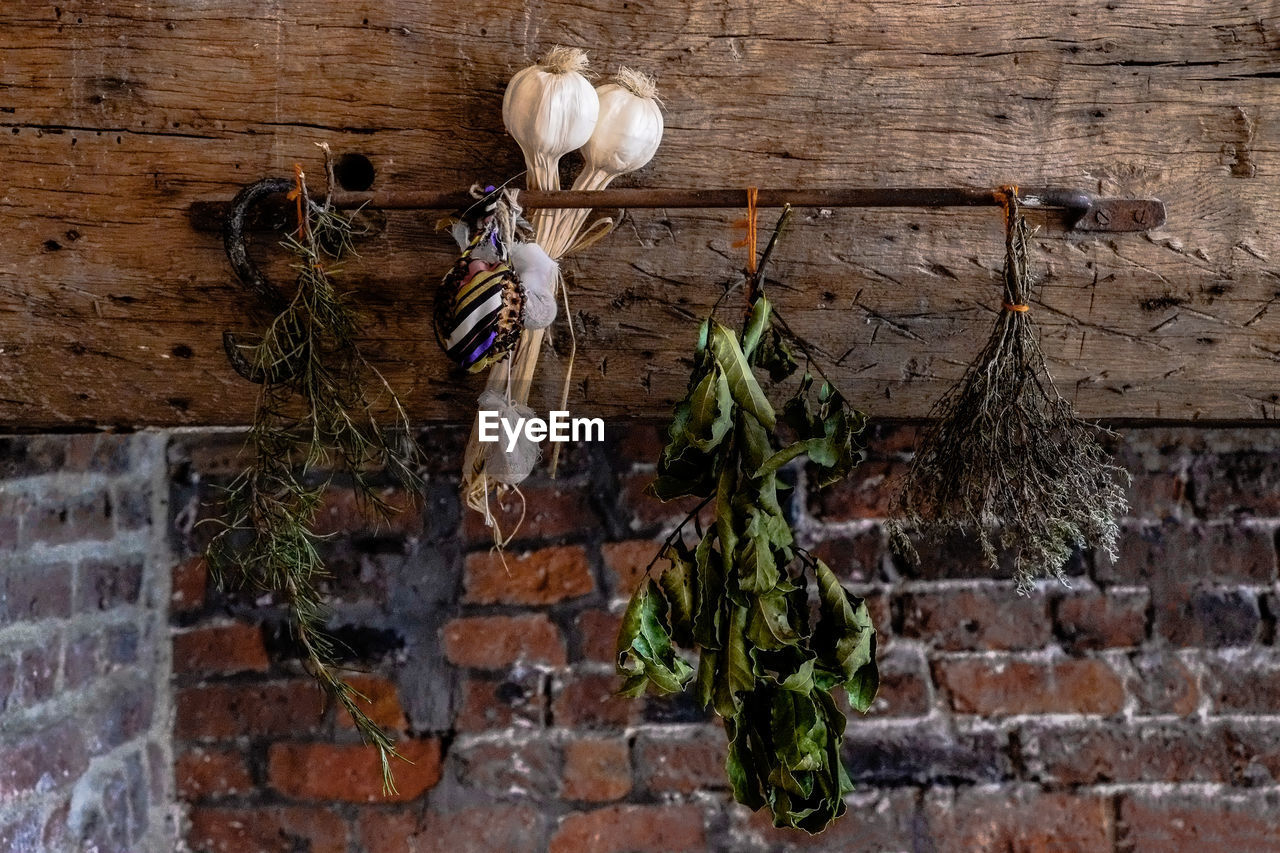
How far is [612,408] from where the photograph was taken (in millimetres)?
979

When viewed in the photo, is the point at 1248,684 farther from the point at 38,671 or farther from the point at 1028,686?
the point at 38,671

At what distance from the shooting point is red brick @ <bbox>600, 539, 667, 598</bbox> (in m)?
1.21

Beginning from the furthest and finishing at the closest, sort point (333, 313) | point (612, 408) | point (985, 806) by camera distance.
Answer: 1. point (985, 806)
2. point (612, 408)
3. point (333, 313)

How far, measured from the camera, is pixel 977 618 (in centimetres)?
119

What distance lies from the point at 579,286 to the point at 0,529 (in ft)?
2.26

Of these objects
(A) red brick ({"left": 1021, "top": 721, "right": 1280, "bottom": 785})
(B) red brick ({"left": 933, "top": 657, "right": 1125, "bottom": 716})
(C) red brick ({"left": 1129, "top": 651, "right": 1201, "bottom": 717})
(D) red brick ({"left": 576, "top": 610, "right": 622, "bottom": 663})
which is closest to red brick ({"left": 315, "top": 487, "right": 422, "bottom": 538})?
(D) red brick ({"left": 576, "top": 610, "right": 622, "bottom": 663})

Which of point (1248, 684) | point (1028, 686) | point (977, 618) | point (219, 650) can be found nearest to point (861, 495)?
point (977, 618)

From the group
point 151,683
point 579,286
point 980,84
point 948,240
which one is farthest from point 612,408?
point 151,683

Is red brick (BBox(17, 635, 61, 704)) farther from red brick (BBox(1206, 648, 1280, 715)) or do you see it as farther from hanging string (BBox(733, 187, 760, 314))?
red brick (BBox(1206, 648, 1280, 715))

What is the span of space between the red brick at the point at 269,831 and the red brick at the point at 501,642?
10.2 inches

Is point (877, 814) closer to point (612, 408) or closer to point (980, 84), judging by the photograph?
point (612, 408)

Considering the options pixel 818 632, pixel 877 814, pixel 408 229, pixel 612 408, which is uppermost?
pixel 408 229

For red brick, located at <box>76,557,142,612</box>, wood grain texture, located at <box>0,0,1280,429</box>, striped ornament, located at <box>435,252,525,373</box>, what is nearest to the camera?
striped ornament, located at <box>435,252,525,373</box>

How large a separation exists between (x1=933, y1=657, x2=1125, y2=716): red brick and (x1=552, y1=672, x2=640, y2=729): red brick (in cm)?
39
